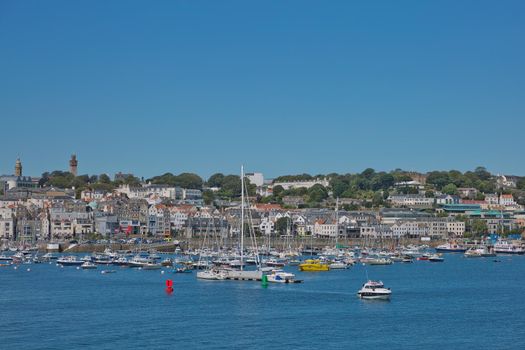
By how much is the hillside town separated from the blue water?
137 ft

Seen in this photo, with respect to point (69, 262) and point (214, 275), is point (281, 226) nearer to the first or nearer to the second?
point (69, 262)

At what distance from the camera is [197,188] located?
149 metres

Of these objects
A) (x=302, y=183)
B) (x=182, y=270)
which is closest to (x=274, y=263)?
(x=182, y=270)

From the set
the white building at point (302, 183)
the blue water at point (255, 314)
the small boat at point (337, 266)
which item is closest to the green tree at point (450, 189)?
the white building at point (302, 183)

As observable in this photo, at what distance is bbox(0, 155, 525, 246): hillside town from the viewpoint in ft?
352

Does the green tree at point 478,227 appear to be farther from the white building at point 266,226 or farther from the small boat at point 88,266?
the small boat at point 88,266

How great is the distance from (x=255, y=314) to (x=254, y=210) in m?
83.3

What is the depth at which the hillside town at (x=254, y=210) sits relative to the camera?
107250 mm

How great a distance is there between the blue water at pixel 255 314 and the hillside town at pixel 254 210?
41.8m

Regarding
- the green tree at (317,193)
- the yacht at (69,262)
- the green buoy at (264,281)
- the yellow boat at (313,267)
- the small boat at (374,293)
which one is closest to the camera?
the small boat at (374,293)

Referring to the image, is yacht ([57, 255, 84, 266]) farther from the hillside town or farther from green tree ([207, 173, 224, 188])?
green tree ([207, 173, 224, 188])

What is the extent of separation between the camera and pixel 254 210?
394 feet

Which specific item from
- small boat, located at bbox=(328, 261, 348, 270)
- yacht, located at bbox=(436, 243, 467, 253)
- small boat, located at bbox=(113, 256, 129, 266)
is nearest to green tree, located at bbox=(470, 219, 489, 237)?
yacht, located at bbox=(436, 243, 467, 253)

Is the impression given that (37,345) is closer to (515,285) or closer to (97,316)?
(97,316)
